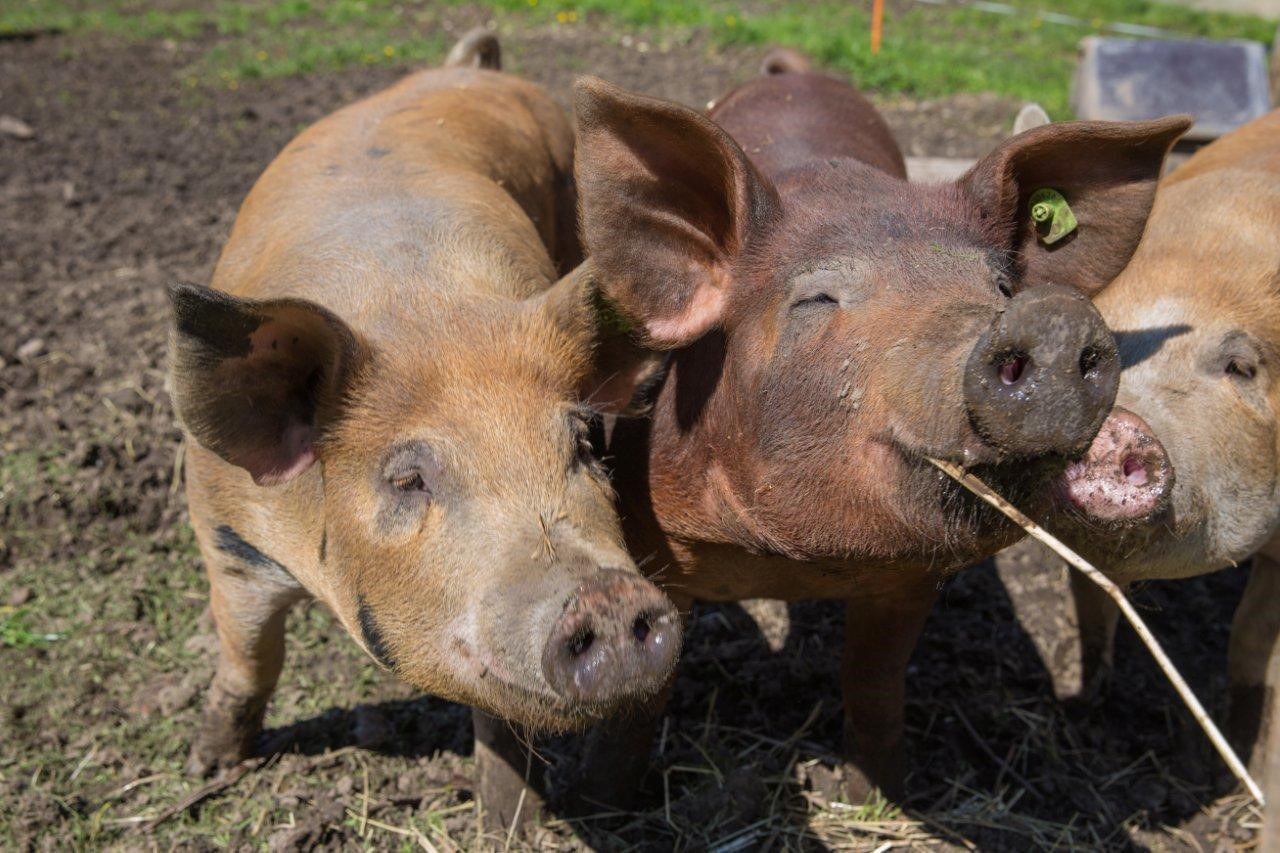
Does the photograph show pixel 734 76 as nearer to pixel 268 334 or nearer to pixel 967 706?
pixel 967 706

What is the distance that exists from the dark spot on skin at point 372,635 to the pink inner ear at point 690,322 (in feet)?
3.41

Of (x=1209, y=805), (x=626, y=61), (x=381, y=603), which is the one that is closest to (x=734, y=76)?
(x=626, y=61)

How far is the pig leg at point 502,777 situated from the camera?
3979 millimetres

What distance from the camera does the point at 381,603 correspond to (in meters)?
3.11

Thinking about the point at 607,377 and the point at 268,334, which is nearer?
Answer: the point at 268,334

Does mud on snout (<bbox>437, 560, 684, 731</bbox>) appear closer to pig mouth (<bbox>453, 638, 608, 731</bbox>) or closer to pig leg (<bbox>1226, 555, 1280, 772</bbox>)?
pig mouth (<bbox>453, 638, 608, 731</bbox>)

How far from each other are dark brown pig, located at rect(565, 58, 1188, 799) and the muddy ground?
0.83m

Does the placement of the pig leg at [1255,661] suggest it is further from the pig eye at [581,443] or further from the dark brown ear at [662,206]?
the pig eye at [581,443]

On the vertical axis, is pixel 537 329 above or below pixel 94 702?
above

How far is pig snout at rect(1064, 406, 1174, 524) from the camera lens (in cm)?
303

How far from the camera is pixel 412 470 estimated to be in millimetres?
3006

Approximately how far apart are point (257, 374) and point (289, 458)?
275 millimetres

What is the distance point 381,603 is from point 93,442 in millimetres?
2867

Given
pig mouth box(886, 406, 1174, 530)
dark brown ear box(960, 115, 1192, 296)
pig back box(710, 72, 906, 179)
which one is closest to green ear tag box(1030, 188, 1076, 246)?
dark brown ear box(960, 115, 1192, 296)
